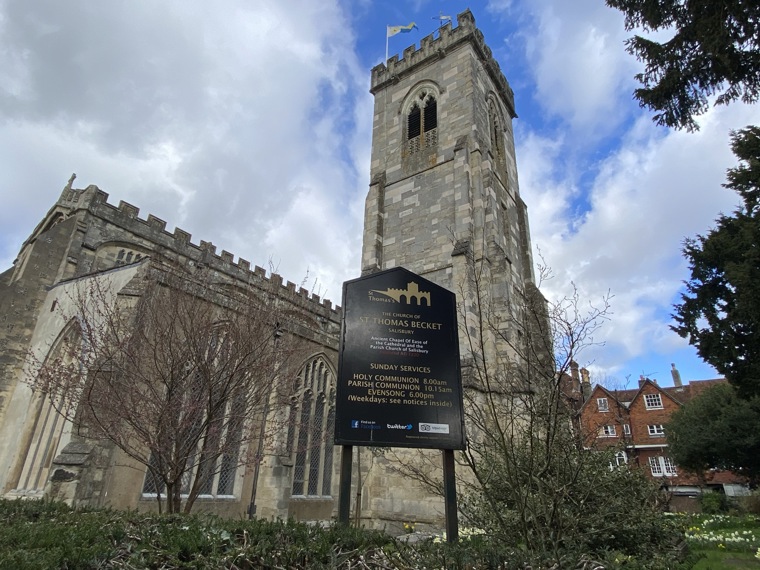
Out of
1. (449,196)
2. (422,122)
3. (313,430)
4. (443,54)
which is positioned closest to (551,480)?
(313,430)

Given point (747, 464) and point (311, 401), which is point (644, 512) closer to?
point (311, 401)

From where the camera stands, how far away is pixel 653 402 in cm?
3662

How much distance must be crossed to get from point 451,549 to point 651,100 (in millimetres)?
8101

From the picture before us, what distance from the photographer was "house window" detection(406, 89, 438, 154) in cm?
1902

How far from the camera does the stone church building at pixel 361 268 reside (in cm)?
1074

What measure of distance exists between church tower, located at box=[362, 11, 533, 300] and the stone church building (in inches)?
2.3

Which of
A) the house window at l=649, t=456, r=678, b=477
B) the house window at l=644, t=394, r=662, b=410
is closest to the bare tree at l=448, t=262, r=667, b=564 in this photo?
the house window at l=649, t=456, r=678, b=477

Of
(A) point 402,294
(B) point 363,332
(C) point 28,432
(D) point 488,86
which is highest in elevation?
(D) point 488,86

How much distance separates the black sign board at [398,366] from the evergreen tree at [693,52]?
18.2 feet

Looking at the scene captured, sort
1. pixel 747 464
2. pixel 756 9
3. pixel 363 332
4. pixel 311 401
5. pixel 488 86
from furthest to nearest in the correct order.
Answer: pixel 747 464 → pixel 488 86 → pixel 311 401 → pixel 756 9 → pixel 363 332

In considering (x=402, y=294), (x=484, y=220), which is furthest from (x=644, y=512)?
(x=484, y=220)

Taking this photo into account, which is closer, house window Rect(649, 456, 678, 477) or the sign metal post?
the sign metal post

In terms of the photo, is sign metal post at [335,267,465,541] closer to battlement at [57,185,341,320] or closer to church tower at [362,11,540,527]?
church tower at [362,11,540,527]

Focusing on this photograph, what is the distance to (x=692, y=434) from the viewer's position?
25.6m
